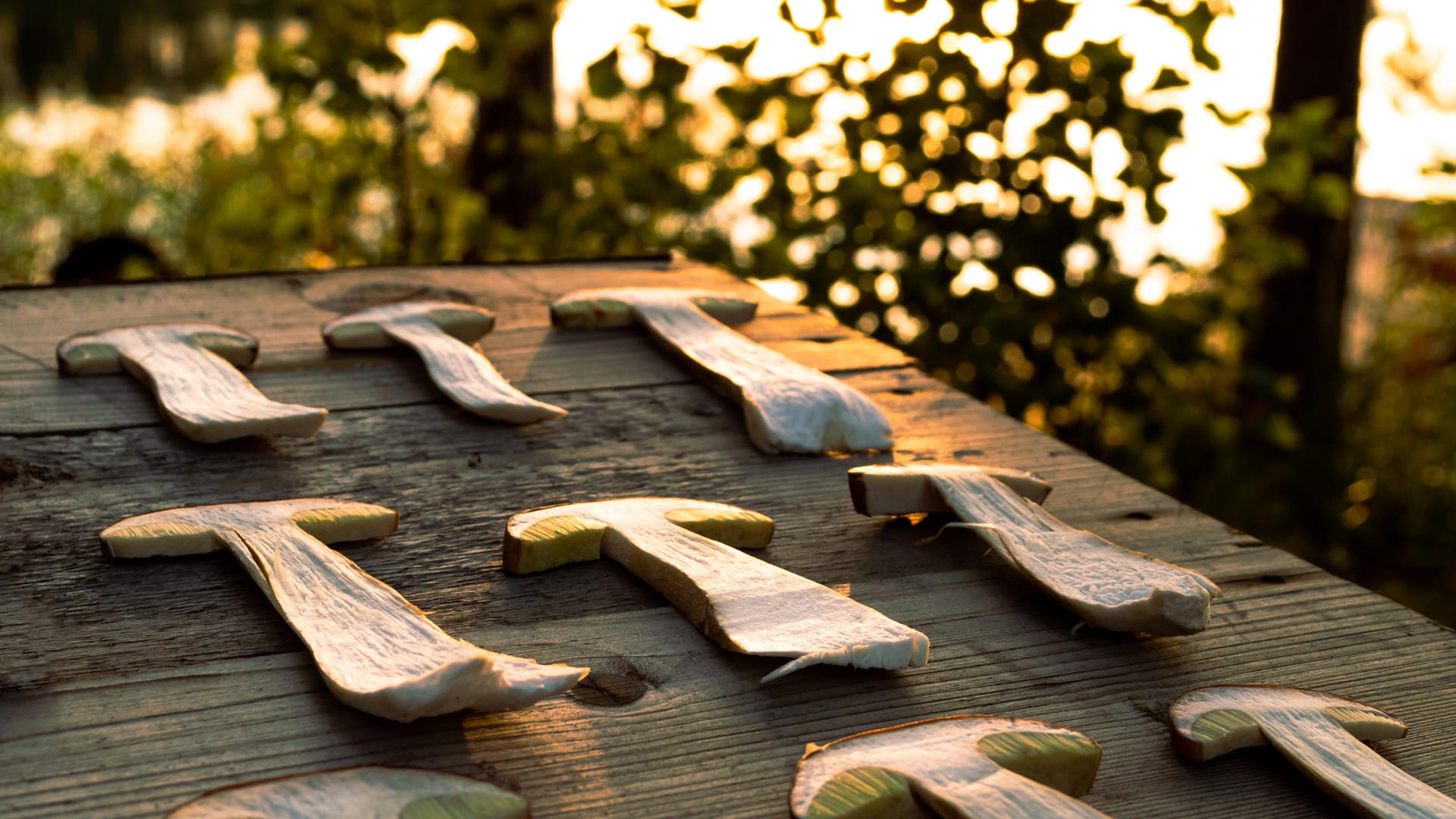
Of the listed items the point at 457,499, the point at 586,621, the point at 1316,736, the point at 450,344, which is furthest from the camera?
the point at 450,344

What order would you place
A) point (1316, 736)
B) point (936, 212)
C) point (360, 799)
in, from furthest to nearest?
1. point (936, 212)
2. point (1316, 736)
3. point (360, 799)

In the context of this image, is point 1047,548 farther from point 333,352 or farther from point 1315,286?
point 1315,286

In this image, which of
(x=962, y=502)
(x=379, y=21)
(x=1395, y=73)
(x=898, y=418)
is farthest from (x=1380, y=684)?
(x=1395, y=73)

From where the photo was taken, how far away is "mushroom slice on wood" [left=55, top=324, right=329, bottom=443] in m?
1.31

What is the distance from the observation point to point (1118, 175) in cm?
266

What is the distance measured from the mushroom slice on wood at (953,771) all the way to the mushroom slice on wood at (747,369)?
58 centimetres

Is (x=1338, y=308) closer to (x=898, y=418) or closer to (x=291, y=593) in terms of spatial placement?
Answer: (x=898, y=418)

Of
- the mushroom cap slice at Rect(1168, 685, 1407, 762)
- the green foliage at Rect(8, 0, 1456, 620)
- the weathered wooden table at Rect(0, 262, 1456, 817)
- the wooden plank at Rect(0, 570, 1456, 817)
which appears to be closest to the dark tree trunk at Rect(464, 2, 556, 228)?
the green foliage at Rect(8, 0, 1456, 620)

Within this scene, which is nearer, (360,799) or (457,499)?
(360,799)

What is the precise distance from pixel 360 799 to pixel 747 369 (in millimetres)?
925

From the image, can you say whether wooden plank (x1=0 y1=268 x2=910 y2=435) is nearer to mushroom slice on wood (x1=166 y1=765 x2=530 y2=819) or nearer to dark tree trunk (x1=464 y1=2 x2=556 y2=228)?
mushroom slice on wood (x1=166 y1=765 x2=530 y2=819)

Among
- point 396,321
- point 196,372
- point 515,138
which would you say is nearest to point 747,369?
point 396,321

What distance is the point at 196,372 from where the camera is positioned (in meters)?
1.48

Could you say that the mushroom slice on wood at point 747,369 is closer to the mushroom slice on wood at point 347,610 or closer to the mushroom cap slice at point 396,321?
the mushroom cap slice at point 396,321
